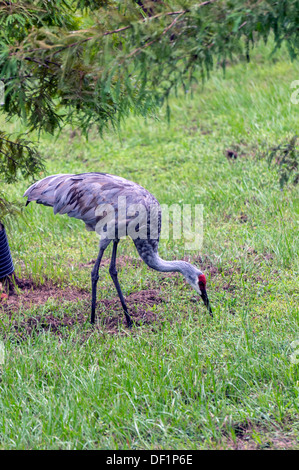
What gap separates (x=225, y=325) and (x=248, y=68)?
837 cm

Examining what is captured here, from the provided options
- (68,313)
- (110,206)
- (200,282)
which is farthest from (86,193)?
(200,282)

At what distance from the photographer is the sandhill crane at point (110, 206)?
17.2 ft

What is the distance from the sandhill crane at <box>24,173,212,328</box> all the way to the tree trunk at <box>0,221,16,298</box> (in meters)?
0.51

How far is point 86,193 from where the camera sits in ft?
17.9

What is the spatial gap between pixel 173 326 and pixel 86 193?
5.02 feet

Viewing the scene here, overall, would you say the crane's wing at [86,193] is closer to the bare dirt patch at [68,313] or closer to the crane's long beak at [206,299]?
the bare dirt patch at [68,313]

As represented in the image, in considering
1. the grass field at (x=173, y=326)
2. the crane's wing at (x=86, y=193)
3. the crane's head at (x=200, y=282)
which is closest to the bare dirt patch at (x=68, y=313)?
the grass field at (x=173, y=326)

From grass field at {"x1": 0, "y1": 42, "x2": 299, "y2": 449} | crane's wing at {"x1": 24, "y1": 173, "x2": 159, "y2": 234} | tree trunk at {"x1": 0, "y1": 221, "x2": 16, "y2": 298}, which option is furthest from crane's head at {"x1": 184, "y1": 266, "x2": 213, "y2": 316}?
tree trunk at {"x1": 0, "y1": 221, "x2": 16, "y2": 298}

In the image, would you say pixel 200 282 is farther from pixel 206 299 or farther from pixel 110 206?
pixel 110 206

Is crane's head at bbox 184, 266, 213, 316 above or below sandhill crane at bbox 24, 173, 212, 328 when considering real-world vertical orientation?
below

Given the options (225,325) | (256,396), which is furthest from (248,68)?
(256,396)

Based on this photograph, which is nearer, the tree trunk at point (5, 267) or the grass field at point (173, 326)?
the grass field at point (173, 326)

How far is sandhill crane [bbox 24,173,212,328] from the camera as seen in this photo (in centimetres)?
525

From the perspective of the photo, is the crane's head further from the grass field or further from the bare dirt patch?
the bare dirt patch
